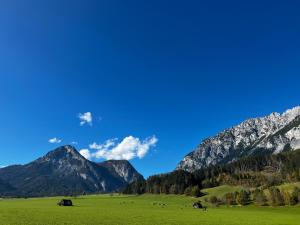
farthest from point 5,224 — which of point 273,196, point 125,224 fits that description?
point 273,196

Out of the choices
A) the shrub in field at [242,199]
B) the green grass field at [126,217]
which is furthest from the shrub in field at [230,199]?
the green grass field at [126,217]

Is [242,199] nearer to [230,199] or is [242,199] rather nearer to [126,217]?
[230,199]

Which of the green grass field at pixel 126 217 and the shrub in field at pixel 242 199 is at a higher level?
the shrub in field at pixel 242 199

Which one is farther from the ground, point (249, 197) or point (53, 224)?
point (249, 197)

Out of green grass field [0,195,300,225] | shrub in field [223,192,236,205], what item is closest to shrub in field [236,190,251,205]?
shrub in field [223,192,236,205]

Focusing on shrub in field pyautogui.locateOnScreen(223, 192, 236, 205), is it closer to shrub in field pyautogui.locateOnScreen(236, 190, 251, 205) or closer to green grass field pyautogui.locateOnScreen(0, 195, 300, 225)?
shrub in field pyautogui.locateOnScreen(236, 190, 251, 205)

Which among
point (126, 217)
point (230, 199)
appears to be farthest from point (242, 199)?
point (126, 217)

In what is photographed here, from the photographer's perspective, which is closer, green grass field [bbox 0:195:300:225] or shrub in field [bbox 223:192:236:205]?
green grass field [bbox 0:195:300:225]

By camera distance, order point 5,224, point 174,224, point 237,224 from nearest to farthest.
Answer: point 5,224 < point 174,224 < point 237,224

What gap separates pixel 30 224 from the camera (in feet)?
161

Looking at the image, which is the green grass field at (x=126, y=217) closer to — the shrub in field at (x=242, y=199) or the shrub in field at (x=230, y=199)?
the shrub in field at (x=242, y=199)

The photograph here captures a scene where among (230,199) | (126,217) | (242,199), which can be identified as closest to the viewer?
(126,217)

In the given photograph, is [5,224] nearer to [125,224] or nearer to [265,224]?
[125,224]

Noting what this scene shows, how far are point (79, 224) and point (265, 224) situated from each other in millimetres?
37383
